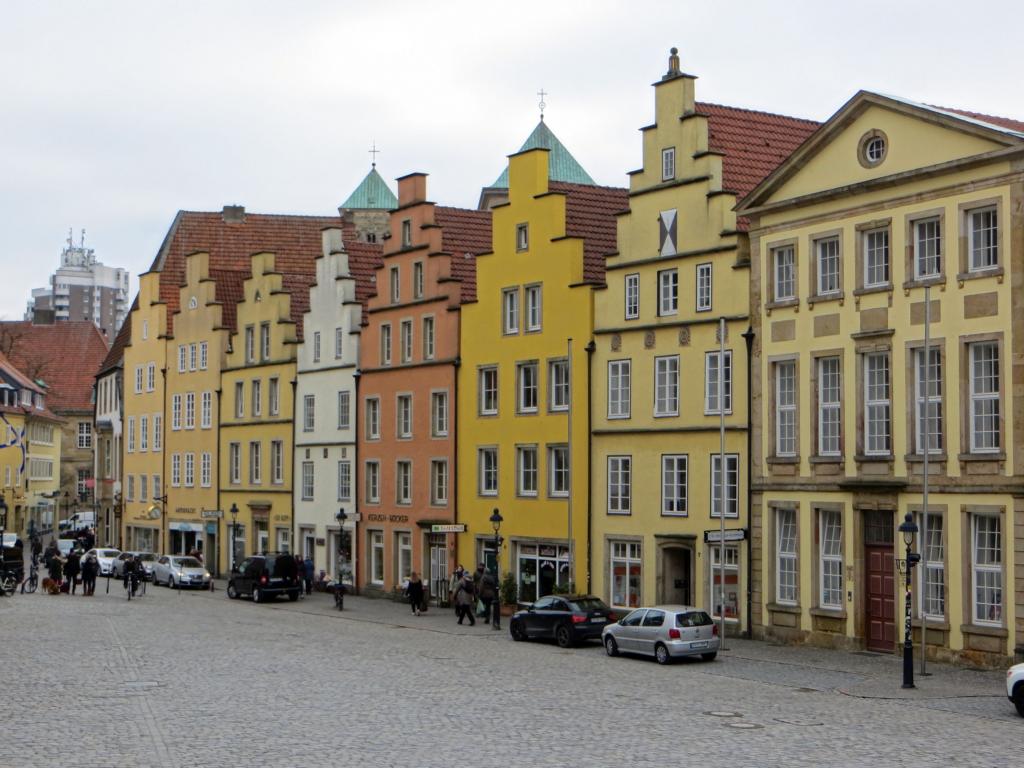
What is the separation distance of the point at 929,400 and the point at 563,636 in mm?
10678

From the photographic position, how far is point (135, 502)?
8231 centimetres

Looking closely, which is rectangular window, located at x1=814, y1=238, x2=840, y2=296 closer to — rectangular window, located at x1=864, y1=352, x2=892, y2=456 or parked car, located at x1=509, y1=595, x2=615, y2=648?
rectangular window, located at x1=864, y1=352, x2=892, y2=456

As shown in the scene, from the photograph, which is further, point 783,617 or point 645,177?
point 645,177

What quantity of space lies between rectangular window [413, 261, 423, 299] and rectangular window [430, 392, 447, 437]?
12.2ft

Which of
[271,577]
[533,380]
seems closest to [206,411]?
[271,577]

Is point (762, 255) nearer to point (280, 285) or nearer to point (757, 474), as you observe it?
point (757, 474)

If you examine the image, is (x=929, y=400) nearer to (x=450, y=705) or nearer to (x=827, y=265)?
(x=827, y=265)

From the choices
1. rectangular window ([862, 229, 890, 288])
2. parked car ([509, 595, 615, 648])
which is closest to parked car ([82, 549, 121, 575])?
parked car ([509, 595, 615, 648])

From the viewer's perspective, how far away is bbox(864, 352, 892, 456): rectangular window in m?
36.3

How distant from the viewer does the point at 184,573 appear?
62.3 metres

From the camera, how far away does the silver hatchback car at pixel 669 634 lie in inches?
1350

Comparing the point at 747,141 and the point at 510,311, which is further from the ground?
the point at 747,141

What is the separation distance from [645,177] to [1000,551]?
50.8 feet

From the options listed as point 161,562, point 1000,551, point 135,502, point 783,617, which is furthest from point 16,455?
point 1000,551
